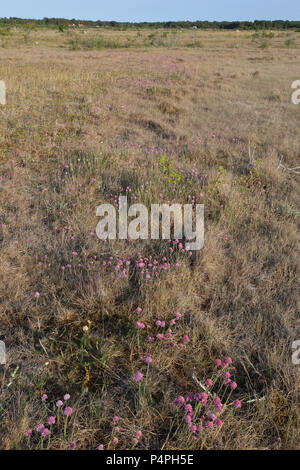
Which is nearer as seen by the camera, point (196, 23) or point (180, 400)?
point (180, 400)

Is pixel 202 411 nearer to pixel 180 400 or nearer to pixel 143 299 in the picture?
pixel 180 400

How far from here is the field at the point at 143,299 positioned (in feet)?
5.59

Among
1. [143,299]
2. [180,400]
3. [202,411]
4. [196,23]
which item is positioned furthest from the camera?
[196,23]

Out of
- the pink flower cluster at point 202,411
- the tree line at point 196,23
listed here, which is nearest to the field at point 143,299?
the pink flower cluster at point 202,411

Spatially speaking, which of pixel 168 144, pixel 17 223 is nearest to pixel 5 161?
pixel 17 223

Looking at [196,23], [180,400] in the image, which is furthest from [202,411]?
[196,23]

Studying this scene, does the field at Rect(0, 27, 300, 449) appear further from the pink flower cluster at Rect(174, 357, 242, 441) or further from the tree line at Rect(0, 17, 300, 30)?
the tree line at Rect(0, 17, 300, 30)

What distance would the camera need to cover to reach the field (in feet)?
5.59

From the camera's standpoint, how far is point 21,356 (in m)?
2.04

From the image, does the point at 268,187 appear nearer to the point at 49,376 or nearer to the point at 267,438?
the point at 267,438

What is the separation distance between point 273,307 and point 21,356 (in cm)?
198

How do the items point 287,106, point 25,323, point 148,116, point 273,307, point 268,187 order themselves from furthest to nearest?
1. point 287,106
2. point 148,116
3. point 268,187
4. point 273,307
5. point 25,323

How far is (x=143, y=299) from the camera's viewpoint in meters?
2.43

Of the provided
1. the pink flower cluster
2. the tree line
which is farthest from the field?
the tree line
